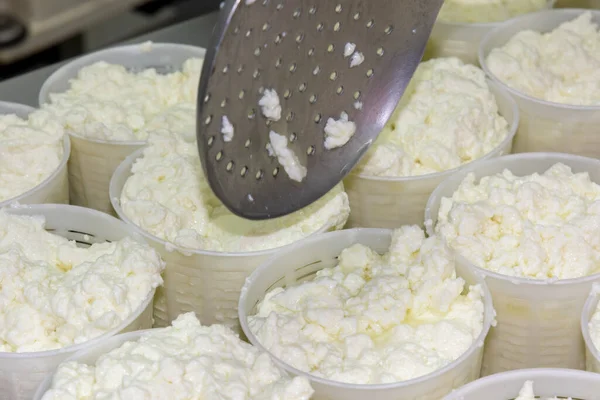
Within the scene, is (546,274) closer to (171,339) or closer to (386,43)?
(386,43)

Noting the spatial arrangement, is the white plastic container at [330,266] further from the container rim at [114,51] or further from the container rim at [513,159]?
the container rim at [114,51]

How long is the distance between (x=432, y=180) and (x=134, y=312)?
25.4 inches

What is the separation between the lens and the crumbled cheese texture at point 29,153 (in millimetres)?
1625

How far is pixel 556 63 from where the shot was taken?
1.92 m

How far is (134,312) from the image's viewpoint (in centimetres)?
133

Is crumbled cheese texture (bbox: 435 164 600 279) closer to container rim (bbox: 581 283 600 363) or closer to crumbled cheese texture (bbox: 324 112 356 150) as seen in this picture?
container rim (bbox: 581 283 600 363)

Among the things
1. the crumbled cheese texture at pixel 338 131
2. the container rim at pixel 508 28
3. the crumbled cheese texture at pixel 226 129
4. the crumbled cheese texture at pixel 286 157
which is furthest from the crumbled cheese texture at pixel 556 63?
the crumbled cheese texture at pixel 226 129

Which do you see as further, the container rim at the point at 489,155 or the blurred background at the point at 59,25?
the blurred background at the point at 59,25

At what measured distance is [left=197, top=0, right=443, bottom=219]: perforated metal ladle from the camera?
117 cm

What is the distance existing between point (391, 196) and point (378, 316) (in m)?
0.35

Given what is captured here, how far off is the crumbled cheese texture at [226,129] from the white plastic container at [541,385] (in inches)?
20.1

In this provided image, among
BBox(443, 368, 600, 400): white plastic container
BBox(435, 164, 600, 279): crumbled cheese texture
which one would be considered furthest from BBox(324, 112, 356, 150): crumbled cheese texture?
BBox(443, 368, 600, 400): white plastic container

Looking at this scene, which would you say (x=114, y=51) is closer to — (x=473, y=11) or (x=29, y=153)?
(x=29, y=153)

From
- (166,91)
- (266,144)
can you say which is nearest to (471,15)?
(166,91)
